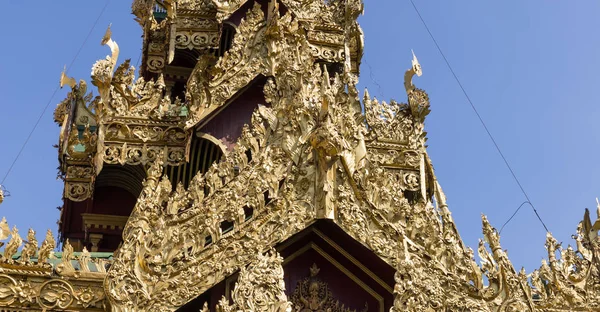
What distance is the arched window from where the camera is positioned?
1639 centimetres

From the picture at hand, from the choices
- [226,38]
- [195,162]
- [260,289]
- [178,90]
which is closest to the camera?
[260,289]

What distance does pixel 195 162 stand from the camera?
1652cm

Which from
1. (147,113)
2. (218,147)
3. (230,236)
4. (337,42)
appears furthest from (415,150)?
(230,236)

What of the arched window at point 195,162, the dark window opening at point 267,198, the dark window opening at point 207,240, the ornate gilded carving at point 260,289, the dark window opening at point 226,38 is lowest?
the ornate gilded carving at point 260,289

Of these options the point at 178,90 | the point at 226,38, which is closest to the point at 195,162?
the point at 226,38

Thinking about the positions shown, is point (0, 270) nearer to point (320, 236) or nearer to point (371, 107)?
point (320, 236)

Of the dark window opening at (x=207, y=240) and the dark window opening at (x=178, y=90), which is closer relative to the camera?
the dark window opening at (x=207, y=240)

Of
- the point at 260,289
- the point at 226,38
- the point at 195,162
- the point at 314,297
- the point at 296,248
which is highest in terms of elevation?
the point at 226,38

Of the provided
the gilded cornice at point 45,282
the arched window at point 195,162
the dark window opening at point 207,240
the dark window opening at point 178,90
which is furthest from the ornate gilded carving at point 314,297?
the dark window opening at point 178,90

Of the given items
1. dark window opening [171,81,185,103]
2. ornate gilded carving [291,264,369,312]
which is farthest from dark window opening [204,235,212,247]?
dark window opening [171,81,185,103]

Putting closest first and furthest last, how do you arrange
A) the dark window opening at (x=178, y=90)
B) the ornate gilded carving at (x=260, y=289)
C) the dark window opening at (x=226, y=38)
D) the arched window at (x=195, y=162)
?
1. the ornate gilded carving at (x=260, y=289)
2. the arched window at (x=195, y=162)
3. the dark window opening at (x=226, y=38)
4. the dark window opening at (x=178, y=90)

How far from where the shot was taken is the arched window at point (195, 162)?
16391 millimetres

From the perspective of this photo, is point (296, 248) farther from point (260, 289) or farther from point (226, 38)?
point (226, 38)

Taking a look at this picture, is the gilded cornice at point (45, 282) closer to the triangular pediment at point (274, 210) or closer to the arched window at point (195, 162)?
the triangular pediment at point (274, 210)
